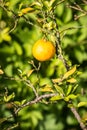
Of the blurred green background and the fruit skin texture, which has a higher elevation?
the fruit skin texture

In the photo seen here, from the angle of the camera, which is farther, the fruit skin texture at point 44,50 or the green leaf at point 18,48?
the green leaf at point 18,48

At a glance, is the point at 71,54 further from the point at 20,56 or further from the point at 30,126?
the point at 30,126

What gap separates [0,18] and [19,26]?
218 millimetres

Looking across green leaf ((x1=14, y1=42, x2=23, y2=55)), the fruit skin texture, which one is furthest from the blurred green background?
the fruit skin texture

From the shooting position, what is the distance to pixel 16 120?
8.40 feet

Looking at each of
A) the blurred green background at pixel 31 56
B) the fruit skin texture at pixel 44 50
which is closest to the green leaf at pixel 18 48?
the blurred green background at pixel 31 56

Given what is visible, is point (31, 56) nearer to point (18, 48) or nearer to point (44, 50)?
point (18, 48)

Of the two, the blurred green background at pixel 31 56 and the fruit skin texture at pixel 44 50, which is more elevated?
the fruit skin texture at pixel 44 50

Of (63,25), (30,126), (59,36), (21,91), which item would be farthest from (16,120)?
(59,36)

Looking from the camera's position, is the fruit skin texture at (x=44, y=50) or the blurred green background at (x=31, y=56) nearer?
the fruit skin texture at (x=44, y=50)

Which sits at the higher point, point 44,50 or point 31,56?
point 44,50

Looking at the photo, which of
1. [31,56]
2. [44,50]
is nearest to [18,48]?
[31,56]

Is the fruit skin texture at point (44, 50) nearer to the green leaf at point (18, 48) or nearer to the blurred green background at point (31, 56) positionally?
the blurred green background at point (31, 56)

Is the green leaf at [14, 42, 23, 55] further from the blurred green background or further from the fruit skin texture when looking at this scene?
the fruit skin texture
